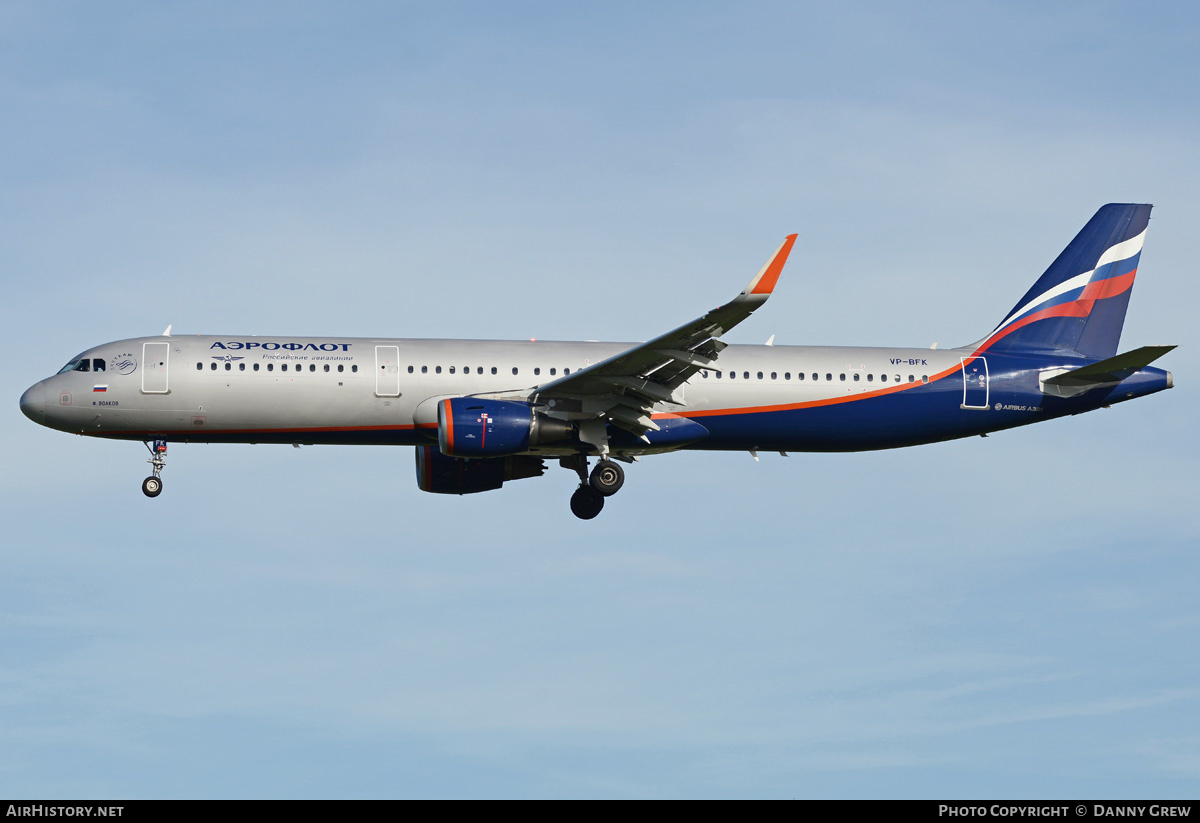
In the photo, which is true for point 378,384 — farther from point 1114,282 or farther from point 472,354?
point 1114,282

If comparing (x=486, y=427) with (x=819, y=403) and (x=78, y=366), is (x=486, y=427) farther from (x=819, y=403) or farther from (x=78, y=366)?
(x=78, y=366)

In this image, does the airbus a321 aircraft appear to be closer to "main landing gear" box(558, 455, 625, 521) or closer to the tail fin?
"main landing gear" box(558, 455, 625, 521)

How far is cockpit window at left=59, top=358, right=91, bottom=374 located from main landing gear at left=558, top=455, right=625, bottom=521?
1269cm

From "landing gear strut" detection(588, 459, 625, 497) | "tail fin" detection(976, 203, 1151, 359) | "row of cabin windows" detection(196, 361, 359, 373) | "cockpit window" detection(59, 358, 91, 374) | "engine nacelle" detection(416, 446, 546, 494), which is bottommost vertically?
"landing gear strut" detection(588, 459, 625, 497)

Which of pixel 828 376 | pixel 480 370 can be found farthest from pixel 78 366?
pixel 828 376

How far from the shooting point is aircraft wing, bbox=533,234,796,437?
110ft

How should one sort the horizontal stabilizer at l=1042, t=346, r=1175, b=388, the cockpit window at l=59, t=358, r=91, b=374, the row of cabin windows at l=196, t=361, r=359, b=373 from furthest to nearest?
the horizontal stabilizer at l=1042, t=346, r=1175, b=388
the cockpit window at l=59, t=358, r=91, b=374
the row of cabin windows at l=196, t=361, r=359, b=373

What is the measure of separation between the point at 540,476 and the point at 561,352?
4839 millimetres

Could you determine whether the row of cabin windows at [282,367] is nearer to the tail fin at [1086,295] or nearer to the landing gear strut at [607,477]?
the landing gear strut at [607,477]

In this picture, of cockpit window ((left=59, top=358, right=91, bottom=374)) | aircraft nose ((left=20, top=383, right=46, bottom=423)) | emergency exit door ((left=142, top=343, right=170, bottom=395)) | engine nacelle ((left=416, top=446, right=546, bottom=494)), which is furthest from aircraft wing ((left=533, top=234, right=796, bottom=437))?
aircraft nose ((left=20, top=383, right=46, bottom=423))

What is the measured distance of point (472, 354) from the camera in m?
38.3

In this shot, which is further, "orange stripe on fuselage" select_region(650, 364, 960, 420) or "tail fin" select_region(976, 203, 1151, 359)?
"tail fin" select_region(976, 203, 1151, 359)

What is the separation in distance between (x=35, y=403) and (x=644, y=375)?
50.9 ft
